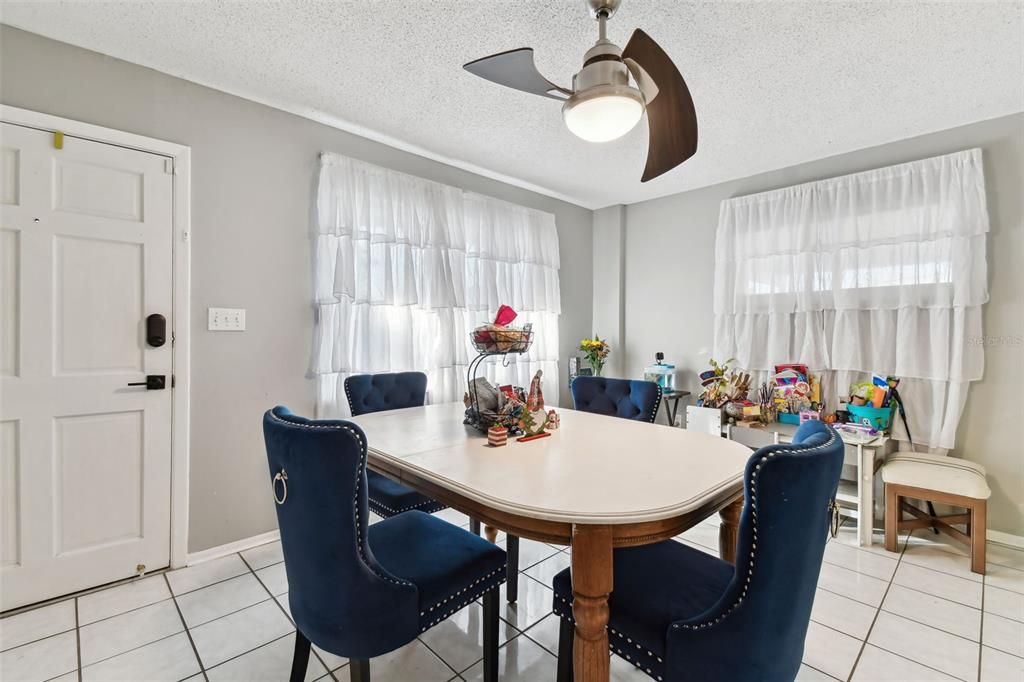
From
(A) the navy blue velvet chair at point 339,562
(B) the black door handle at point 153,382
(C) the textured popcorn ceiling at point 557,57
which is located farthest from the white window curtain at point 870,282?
(B) the black door handle at point 153,382

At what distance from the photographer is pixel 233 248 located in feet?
8.07

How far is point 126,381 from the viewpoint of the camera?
2.17 metres

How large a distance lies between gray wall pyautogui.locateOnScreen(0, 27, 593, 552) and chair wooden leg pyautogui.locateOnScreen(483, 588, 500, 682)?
1.77 m

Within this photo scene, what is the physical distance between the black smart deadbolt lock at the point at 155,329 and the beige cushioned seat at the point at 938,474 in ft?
13.3

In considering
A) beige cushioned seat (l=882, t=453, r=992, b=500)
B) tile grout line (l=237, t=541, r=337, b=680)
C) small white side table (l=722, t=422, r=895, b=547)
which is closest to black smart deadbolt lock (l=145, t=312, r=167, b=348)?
tile grout line (l=237, t=541, r=337, b=680)

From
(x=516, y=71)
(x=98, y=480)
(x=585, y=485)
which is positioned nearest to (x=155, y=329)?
(x=98, y=480)

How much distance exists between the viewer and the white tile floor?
1.61 m

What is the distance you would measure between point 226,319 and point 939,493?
13.2 ft

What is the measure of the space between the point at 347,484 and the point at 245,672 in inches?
44.5

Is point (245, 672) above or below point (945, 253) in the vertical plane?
below

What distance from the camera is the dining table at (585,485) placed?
108cm

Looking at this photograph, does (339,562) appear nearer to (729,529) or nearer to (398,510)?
(398,510)

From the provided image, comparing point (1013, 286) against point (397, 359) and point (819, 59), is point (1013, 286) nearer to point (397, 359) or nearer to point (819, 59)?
point (819, 59)

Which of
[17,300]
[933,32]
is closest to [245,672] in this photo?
[17,300]
